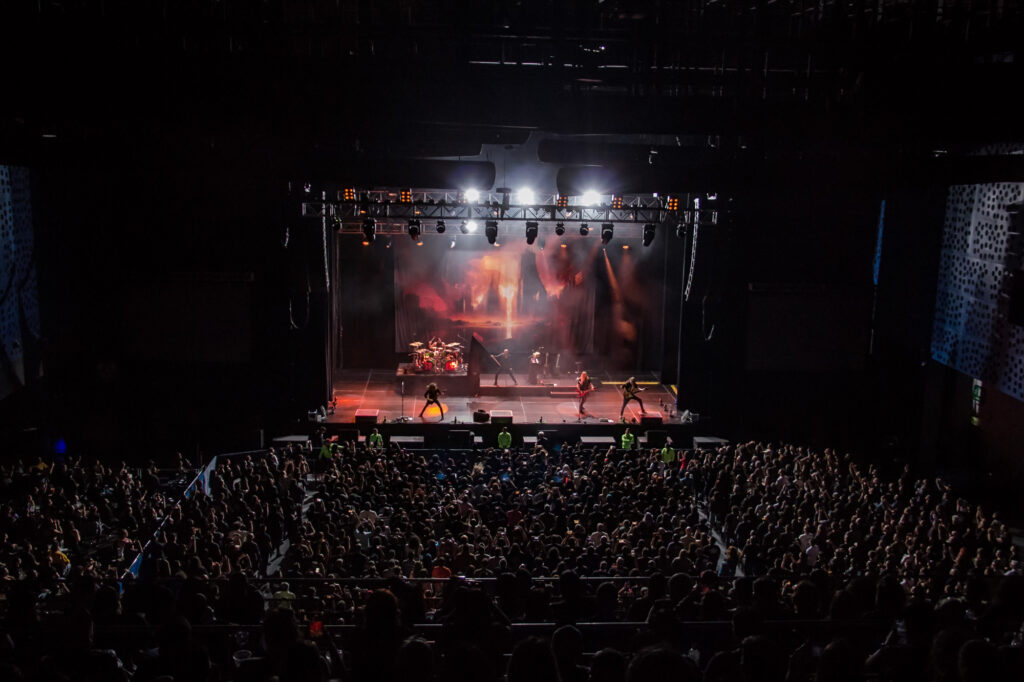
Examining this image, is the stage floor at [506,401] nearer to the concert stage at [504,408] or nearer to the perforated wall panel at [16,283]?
the concert stage at [504,408]

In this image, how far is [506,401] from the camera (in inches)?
844

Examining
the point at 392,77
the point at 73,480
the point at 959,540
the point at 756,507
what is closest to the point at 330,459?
the point at 73,480

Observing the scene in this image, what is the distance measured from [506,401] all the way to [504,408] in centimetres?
82

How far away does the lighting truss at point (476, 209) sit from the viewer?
1778 centimetres

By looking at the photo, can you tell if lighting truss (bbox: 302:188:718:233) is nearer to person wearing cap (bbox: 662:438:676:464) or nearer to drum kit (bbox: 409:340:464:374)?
drum kit (bbox: 409:340:464:374)

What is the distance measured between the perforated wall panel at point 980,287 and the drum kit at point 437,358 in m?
12.1

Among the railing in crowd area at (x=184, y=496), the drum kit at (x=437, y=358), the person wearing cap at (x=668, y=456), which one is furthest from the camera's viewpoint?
the drum kit at (x=437, y=358)

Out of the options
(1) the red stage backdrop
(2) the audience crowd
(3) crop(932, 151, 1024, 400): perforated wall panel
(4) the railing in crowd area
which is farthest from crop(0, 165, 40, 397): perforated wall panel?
(3) crop(932, 151, 1024, 400): perforated wall panel

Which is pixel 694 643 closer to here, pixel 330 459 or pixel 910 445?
pixel 330 459

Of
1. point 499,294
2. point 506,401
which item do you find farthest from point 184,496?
point 499,294

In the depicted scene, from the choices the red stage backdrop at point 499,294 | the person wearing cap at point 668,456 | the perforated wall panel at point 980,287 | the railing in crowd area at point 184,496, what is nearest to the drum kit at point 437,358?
the red stage backdrop at point 499,294

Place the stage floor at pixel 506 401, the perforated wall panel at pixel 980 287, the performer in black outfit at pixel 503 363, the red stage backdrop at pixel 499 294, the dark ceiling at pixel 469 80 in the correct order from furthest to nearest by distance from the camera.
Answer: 1. the red stage backdrop at pixel 499 294
2. the performer in black outfit at pixel 503 363
3. the stage floor at pixel 506 401
4. the perforated wall panel at pixel 980 287
5. the dark ceiling at pixel 469 80

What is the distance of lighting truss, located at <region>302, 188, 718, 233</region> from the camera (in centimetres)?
1778

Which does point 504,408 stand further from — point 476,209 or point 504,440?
point 476,209
